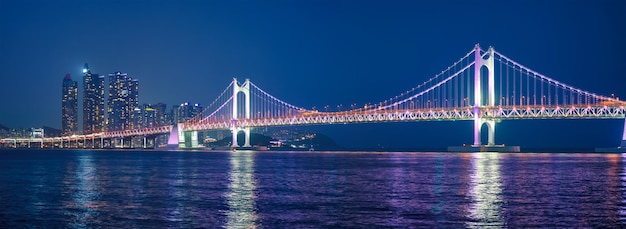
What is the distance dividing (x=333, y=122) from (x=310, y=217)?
3003 inches

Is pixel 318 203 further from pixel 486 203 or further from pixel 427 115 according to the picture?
pixel 427 115

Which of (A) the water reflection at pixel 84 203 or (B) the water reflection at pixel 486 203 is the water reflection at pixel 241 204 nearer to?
(A) the water reflection at pixel 84 203

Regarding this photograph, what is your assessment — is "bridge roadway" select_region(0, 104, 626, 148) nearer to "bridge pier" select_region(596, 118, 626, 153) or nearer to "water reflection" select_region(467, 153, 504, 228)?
"bridge pier" select_region(596, 118, 626, 153)

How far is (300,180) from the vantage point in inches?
1345

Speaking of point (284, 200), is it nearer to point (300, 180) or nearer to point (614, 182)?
point (300, 180)

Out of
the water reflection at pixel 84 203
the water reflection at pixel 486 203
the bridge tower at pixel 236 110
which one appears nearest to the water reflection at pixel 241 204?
the water reflection at pixel 84 203

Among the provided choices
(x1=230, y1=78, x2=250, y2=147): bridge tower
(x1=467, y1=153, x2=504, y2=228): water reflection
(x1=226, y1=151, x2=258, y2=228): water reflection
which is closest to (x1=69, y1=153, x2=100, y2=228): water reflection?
(x1=226, y1=151, x2=258, y2=228): water reflection

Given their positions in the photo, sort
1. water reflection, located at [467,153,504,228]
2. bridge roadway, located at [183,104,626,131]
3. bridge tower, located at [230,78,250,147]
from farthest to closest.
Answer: bridge tower, located at [230,78,250,147] → bridge roadway, located at [183,104,626,131] → water reflection, located at [467,153,504,228]

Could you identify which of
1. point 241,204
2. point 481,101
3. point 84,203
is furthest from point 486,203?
point 481,101

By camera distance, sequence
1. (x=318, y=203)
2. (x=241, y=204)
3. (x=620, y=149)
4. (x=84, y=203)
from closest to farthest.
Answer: (x=241, y=204), (x=318, y=203), (x=84, y=203), (x=620, y=149)

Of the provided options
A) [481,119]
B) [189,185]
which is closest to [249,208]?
[189,185]

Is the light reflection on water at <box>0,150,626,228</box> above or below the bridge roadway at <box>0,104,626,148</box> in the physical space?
below

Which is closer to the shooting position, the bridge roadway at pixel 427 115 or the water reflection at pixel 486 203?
the water reflection at pixel 486 203

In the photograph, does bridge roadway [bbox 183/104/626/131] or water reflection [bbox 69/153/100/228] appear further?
bridge roadway [bbox 183/104/626/131]
